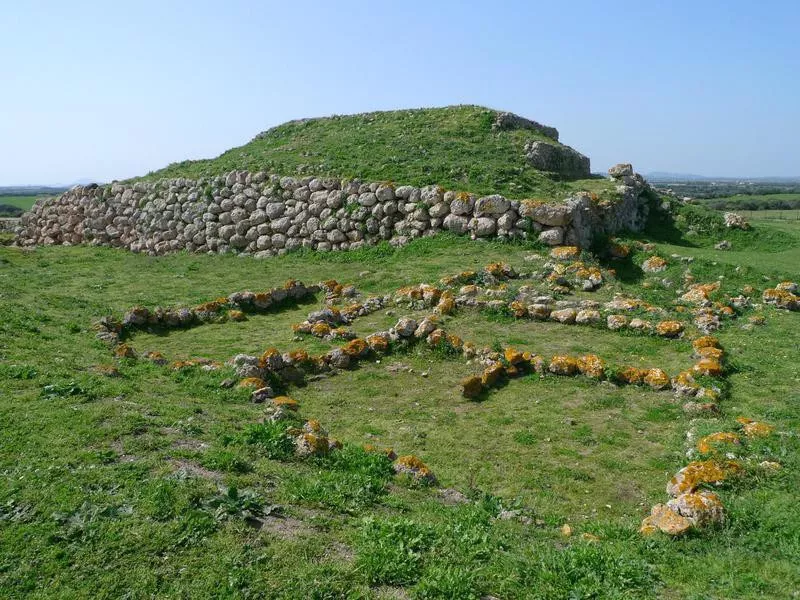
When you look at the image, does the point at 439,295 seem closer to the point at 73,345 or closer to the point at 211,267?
the point at 73,345

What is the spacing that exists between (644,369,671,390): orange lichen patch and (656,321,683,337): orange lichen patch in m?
2.33

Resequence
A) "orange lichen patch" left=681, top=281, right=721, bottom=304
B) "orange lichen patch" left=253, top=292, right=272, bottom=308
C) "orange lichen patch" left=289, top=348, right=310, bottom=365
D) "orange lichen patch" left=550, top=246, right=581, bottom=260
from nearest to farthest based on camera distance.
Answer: "orange lichen patch" left=289, top=348, right=310, bottom=365, "orange lichen patch" left=681, top=281, right=721, bottom=304, "orange lichen patch" left=253, top=292, right=272, bottom=308, "orange lichen patch" left=550, top=246, right=581, bottom=260

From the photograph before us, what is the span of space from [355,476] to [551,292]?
9743 millimetres

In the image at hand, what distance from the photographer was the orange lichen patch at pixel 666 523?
20.5 ft

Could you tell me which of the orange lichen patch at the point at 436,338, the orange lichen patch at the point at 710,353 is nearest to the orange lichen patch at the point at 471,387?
the orange lichen patch at the point at 436,338

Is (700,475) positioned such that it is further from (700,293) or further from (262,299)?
(262,299)

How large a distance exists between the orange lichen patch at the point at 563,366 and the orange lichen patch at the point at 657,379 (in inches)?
50.9

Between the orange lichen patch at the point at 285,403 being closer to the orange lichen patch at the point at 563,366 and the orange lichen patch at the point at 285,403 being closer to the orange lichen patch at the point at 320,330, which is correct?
the orange lichen patch at the point at 320,330

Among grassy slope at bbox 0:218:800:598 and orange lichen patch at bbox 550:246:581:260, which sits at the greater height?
orange lichen patch at bbox 550:246:581:260

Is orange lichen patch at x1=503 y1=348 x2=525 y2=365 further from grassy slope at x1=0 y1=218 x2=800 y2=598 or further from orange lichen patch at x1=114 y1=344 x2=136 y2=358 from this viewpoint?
orange lichen patch at x1=114 y1=344 x2=136 y2=358

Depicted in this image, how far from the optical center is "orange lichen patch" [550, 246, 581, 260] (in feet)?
58.5

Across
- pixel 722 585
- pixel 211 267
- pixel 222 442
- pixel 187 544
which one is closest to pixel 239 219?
pixel 211 267

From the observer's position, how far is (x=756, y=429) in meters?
8.36

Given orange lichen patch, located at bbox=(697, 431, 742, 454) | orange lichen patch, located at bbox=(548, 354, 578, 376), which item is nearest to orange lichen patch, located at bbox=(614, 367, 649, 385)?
orange lichen patch, located at bbox=(548, 354, 578, 376)
